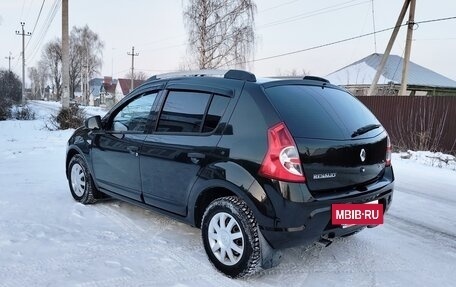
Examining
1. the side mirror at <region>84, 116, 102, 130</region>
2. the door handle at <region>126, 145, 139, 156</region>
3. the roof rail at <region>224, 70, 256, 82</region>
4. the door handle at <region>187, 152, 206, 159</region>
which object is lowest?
the door handle at <region>126, 145, 139, 156</region>

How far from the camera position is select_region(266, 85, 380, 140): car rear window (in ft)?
10.6

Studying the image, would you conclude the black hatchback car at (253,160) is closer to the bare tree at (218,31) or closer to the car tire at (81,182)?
the car tire at (81,182)

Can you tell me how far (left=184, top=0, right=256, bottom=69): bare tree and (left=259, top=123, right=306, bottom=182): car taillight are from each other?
26.1m

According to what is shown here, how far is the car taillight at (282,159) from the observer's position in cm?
304

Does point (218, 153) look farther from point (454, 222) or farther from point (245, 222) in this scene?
point (454, 222)

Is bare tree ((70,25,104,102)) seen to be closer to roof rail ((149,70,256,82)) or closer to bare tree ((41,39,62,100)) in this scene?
bare tree ((41,39,62,100))

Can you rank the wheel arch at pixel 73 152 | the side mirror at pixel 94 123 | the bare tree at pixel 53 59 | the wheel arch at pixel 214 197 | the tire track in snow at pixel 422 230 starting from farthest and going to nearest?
1. the bare tree at pixel 53 59
2. the wheel arch at pixel 73 152
3. the side mirror at pixel 94 123
4. the tire track in snow at pixel 422 230
5. the wheel arch at pixel 214 197

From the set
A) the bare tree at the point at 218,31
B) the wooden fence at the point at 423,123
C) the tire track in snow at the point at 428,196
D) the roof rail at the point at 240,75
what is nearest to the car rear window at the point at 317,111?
the roof rail at the point at 240,75

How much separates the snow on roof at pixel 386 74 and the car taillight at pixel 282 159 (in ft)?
93.0

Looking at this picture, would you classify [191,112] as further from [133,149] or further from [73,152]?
[73,152]

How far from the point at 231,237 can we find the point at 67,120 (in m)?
15.0

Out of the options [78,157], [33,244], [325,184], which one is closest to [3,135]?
[78,157]

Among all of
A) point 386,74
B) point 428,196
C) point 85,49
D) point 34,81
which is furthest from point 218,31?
point 34,81

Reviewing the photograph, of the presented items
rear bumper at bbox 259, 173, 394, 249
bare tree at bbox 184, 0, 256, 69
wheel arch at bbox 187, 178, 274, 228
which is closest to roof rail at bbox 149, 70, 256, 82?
wheel arch at bbox 187, 178, 274, 228
